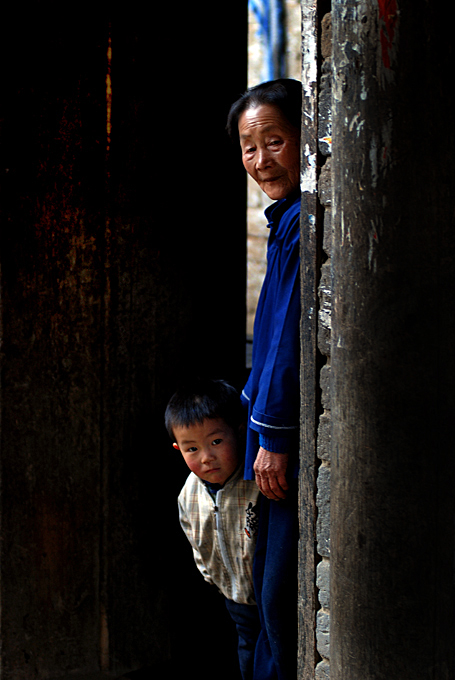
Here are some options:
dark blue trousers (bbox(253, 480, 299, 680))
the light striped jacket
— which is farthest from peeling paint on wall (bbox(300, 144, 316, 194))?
the light striped jacket

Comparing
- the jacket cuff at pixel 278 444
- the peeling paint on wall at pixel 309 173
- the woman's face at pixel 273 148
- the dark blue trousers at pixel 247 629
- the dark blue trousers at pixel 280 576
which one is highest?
the woman's face at pixel 273 148

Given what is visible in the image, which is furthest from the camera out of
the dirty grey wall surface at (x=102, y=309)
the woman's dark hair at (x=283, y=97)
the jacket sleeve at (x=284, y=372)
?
the dirty grey wall surface at (x=102, y=309)

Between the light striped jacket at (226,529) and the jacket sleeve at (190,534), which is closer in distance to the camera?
the light striped jacket at (226,529)

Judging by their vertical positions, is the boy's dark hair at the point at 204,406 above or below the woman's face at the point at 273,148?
below

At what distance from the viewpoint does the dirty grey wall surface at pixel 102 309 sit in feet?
9.22

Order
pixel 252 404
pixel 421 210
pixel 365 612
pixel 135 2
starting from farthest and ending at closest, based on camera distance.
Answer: pixel 135 2 < pixel 252 404 < pixel 365 612 < pixel 421 210

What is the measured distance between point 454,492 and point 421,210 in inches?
23.3

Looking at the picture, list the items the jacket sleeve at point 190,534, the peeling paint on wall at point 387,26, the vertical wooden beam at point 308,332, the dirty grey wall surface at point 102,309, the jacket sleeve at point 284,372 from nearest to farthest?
the peeling paint on wall at point 387,26 < the vertical wooden beam at point 308,332 < the jacket sleeve at point 284,372 < the jacket sleeve at point 190,534 < the dirty grey wall surface at point 102,309

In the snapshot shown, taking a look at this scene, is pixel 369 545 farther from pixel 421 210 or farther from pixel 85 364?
pixel 85 364

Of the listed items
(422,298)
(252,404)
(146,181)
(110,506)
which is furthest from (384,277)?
(110,506)

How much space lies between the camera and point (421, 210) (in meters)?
1.55

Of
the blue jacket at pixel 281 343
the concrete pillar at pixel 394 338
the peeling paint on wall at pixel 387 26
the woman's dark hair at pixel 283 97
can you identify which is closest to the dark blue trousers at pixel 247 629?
the blue jacket at pixel 281 343

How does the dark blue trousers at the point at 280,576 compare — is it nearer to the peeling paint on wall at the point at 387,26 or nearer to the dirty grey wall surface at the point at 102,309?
the dirty grey wall surface at the point at 102,309

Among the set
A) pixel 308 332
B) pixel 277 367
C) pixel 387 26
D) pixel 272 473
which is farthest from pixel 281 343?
pixel 387 26
